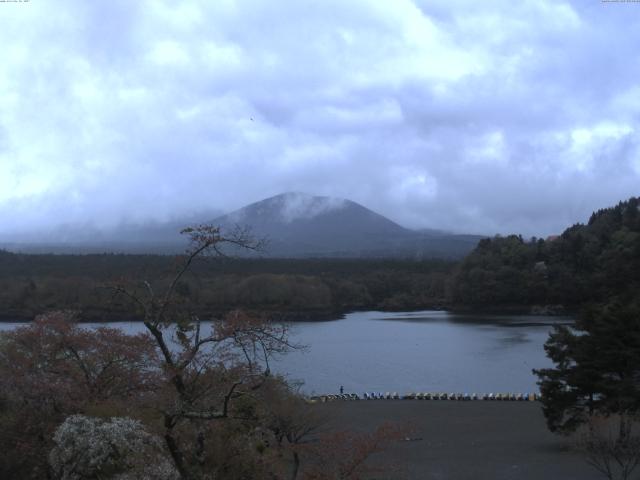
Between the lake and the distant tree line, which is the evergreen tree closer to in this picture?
the lake

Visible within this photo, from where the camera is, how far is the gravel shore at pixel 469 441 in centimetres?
1277

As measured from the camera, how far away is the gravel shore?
1277cm

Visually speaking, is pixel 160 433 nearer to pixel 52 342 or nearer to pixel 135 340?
pixel 135 340

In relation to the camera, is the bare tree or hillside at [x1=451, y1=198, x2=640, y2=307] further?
hillside at [x1=451, y1=198, x2=640, y2=307]

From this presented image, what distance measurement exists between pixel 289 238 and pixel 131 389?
156101 mm

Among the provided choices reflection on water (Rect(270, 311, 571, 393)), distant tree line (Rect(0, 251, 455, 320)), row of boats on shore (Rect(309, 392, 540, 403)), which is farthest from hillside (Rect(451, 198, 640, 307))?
row of boats on shore (Rect(309, 392, 540, 403))

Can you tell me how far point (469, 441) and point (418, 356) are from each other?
1721 cm

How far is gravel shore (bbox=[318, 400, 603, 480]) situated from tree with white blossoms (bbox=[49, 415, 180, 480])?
709 centimetres

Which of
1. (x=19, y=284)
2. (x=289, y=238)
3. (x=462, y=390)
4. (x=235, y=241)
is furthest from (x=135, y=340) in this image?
(x=289, y=238)

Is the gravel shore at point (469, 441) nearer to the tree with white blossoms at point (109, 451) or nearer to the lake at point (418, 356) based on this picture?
the lake at point (418, 356)

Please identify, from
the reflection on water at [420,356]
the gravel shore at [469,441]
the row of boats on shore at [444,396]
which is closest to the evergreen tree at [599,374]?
the gravel shore at [469,441]

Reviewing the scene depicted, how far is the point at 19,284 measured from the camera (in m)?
50.6

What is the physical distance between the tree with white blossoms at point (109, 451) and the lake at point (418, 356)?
9.97 m

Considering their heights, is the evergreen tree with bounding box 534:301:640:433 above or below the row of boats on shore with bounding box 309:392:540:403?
above
